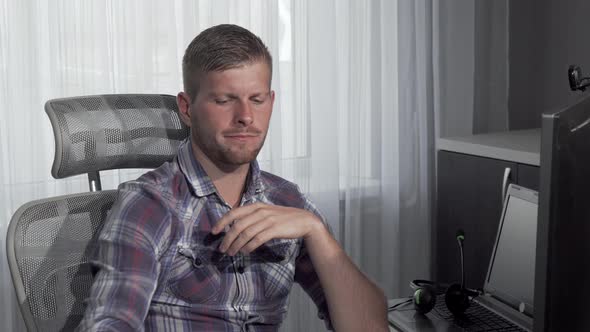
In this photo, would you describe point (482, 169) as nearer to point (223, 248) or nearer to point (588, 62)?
point (588, 62)

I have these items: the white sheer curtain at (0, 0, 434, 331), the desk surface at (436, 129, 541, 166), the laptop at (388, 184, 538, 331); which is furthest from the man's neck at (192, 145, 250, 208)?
the white sheer curtain at (0, 0, 434, 331)

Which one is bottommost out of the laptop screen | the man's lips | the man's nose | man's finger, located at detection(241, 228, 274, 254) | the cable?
the cable

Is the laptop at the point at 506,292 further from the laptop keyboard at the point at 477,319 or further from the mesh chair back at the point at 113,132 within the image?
the mesh chair back at the point at 113,132

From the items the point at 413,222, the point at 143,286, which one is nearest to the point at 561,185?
the point at 143,286

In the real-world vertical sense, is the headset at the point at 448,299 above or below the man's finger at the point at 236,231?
below

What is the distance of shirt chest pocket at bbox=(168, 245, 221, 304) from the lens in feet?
4.41

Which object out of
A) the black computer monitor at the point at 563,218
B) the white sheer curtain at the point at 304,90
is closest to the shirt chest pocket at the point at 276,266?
the black computer monitor at the point at 563,218

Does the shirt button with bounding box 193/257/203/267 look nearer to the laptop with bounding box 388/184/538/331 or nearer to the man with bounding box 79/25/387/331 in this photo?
the man with bounding box 79/25/387/331

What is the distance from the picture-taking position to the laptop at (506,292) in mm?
1643

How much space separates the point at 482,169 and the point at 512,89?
1062 millimetres


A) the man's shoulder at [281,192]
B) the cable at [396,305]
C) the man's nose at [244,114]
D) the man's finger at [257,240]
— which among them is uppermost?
the man's nose at [244,114]

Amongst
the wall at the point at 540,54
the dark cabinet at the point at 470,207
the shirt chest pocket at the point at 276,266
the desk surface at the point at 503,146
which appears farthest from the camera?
the wall at the point at 540,54

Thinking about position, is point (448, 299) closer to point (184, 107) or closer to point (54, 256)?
point (184, 107)

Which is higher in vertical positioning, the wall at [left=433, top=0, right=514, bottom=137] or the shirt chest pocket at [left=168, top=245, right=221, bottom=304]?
the wall at [left=433, top=0, right=514, bottom=137]
